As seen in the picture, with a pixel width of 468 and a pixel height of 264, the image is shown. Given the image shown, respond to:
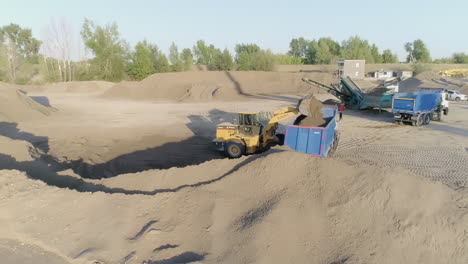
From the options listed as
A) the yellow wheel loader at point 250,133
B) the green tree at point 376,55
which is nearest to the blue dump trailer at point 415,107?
the yellow wheel loader at point 250,133

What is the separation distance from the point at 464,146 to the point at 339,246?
11675 mm

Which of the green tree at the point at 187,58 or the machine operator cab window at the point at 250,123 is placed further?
the green tree at the point at 187,58

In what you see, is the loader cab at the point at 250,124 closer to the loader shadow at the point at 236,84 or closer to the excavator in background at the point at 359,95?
the excavator in background at the point at 359,95

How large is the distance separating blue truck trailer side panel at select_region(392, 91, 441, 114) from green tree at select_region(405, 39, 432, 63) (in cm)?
7719

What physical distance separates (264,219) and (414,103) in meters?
15.3

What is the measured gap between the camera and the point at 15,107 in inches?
802

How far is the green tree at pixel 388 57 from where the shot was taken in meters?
78.4

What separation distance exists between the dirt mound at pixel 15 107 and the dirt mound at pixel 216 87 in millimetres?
16949

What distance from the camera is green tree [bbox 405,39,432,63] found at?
274ft

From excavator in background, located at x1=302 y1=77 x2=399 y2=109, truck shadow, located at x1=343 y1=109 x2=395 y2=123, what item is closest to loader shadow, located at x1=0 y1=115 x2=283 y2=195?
truck shadow, located at x1=343 y1=109 x2=395 y2=123

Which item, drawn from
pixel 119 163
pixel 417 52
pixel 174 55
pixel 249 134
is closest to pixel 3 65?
pixel 174 55

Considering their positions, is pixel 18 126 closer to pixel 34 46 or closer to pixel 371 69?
pixel 371 69

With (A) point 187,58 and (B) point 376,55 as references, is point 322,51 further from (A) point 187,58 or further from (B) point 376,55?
(A) point 187,58

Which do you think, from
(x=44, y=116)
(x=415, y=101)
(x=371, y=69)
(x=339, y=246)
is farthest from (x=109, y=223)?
(x=371, y=69)
